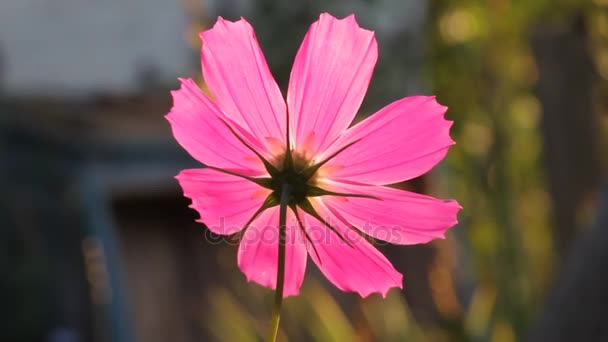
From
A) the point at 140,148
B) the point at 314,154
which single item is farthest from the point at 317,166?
the point at 140,148

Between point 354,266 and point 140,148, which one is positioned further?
point 140,148

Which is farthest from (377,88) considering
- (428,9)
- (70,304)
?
(70,304)

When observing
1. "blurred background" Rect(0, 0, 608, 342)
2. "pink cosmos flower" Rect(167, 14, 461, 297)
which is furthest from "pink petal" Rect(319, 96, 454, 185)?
"blurred background" Rect(0, 0, 608, 342)

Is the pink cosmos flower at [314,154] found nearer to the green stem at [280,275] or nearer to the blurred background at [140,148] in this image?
the green stem at [280,275]

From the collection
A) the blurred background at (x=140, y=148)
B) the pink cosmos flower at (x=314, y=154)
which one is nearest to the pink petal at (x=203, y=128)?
the pink cosmos flower at (x=314, y=154)
